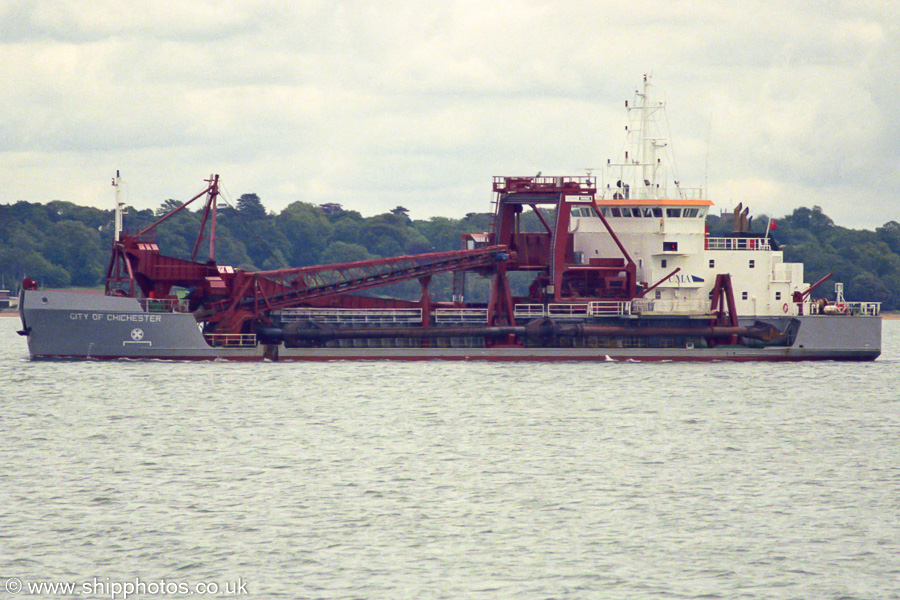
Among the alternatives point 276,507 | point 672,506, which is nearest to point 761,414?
point 672,506

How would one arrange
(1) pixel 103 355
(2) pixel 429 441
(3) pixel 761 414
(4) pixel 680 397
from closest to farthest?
(2) pixel 429 441 < (3) pixel 761 414 < (4) pixel 680 397 < (1) pixel 103 355

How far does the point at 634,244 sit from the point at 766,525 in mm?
37061

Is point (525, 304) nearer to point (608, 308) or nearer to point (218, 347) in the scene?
point (608, 308)

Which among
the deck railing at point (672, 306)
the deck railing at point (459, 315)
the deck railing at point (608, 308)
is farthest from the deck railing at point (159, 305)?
the deck railing at point (672, 306)

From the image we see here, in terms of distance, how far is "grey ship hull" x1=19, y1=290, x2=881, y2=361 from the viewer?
2140 inches

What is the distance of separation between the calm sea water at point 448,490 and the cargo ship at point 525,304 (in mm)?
4712

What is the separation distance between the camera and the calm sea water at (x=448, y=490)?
73.6 ft

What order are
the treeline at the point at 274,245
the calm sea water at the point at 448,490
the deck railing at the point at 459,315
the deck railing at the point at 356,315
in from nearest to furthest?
1. the calm sea water at the point at 448,490
2. the deck railing at the point at 356,315
3. the deck railing at the point at 459,315
4. the treeline at the point at 274,245

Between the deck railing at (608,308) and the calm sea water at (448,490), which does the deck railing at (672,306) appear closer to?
the deck railing at (608,308)

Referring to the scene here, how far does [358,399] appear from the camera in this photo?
153 feet

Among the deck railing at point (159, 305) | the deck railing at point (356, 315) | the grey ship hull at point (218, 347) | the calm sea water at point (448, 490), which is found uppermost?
the deck railing at point (159, 305)

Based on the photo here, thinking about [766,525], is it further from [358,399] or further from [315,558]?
[358,399]

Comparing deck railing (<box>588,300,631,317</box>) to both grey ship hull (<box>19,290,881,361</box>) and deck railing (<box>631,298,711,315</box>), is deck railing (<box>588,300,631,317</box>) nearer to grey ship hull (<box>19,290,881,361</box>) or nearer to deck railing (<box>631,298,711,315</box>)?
deck railing (<box>631,298,711,315</box>)

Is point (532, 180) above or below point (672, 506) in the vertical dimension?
above
